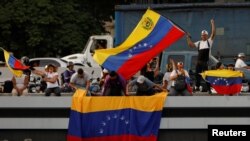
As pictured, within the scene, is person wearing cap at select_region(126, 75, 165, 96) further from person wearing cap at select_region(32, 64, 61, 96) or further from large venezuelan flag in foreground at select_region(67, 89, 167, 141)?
person wearing cap at select_region(32, 64, 61, 96)

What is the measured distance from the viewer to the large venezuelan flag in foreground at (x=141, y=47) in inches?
500

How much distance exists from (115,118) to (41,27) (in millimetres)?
20720

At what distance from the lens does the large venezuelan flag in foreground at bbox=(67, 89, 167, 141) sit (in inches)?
466

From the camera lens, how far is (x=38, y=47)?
107 feet

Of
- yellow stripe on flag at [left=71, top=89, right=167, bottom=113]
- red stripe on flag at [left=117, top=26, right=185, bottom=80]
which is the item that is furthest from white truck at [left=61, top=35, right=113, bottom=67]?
yellow stripe on flag at [left=71, top=89, right=167, bottom=113]

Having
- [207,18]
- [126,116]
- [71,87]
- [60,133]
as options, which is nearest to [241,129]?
[126,116]

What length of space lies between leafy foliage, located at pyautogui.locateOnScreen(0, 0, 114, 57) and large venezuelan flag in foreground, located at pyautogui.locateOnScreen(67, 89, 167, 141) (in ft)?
66.2

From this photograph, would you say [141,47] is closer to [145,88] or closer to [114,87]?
[145,88]

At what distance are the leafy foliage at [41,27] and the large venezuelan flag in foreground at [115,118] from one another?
2018 cm

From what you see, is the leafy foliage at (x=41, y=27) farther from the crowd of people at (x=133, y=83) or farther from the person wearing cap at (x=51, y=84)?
the person wearing cap at (x=51, y=84)

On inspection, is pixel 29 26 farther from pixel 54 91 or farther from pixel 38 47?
pixel 54 91

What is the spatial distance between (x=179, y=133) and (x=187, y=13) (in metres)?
10.6

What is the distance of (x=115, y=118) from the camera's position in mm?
11961

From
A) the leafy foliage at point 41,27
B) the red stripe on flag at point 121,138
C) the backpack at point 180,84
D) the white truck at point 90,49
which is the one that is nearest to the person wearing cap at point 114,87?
the red stripe on flag at point 121,138
